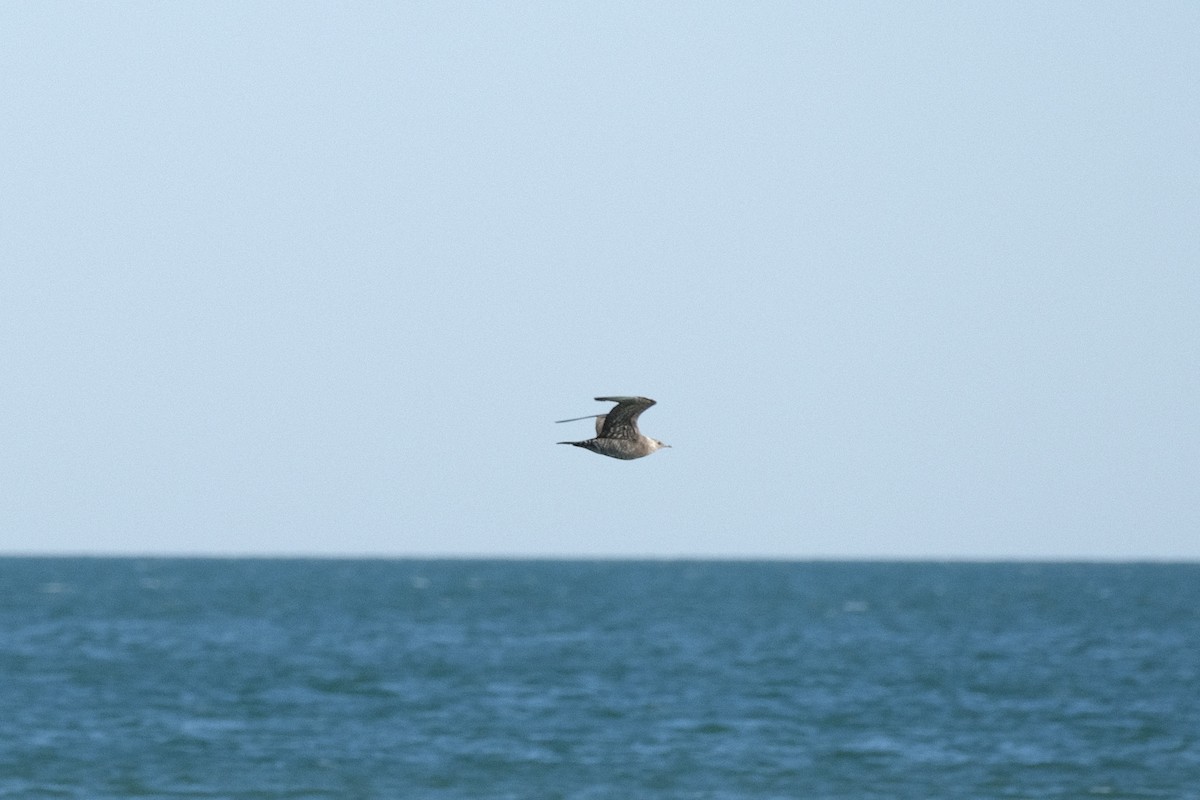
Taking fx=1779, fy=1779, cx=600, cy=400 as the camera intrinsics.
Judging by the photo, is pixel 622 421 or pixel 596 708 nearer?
pixel 622 421

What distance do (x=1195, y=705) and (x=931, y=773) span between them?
23.9 metres

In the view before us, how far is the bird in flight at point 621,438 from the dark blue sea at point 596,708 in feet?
121

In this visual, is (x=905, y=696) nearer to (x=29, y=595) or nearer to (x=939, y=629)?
(x=939, y=629)

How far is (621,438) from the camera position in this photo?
1500cm

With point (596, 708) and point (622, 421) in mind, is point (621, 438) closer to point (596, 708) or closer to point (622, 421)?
point (622, 421)

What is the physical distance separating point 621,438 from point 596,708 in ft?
188

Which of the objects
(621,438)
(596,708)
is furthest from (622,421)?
(596,708)

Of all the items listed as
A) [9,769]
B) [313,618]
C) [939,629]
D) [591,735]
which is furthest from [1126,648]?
[9,769]

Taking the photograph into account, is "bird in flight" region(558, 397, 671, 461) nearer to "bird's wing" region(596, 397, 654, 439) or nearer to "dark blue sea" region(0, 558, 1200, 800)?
"bird's wing" region(596, 397, 654, 439)

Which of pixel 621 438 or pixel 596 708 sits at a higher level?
pixel 621 438

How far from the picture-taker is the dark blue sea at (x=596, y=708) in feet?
176

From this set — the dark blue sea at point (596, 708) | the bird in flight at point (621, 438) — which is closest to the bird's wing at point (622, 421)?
the bird in flight at point (621, 438)

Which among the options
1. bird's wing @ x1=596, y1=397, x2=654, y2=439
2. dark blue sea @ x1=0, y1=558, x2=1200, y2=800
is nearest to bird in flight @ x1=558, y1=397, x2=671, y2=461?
bird's wing @ x1=596, y1=397, x2=654, y2=439

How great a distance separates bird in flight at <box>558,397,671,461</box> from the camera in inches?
584
